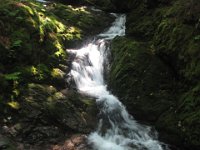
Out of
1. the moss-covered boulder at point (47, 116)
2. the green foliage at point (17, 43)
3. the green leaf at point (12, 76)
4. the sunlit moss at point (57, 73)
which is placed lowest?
the moss-covered boulder at point (47, 116)

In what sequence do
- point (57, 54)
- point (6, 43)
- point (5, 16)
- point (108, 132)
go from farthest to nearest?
1. point (57, 54)
2. point (5, 16)
3. point (6, 43)
4. point (108, 132)

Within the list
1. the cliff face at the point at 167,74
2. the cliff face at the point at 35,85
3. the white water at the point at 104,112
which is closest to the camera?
the cliff face at the point at 35,85

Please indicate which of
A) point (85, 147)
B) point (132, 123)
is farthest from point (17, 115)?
point (132, 123)

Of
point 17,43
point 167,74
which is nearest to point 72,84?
point 17,43

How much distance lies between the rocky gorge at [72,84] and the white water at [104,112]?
286mm

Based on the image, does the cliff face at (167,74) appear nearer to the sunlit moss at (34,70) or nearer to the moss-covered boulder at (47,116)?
the moss-covered boulder at (47,116)

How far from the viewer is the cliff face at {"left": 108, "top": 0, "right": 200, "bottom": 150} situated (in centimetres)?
925

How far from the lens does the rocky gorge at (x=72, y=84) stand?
29.1ft

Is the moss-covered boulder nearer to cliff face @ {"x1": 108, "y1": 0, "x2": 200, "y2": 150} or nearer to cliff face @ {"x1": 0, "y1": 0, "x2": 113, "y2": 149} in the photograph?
cliff face @ {"x1": 0, "y1": 0, "x2": 113, "y2": 149}

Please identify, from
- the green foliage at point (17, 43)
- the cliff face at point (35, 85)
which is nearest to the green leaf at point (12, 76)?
the cliff face at point (35, 85)

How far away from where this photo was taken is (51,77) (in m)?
10.8

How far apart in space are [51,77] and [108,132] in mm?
2875

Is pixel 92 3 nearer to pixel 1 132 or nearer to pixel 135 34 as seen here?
pixel 135 34

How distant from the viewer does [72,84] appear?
11.6 m
